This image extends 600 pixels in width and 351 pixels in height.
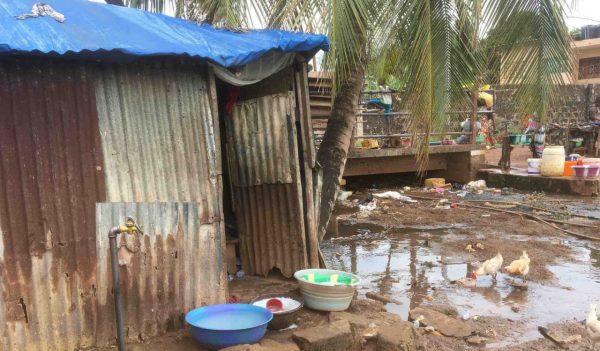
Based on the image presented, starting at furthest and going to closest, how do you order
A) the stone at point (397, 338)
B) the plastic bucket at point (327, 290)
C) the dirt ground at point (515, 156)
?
the dirt ground at point (515, 156), the plastic bucket at point (327, 290), the stone at point (397, 338)

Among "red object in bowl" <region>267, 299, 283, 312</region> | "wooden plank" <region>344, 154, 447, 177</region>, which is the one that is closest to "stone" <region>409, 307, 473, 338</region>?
"red object in bowl" <region>267, 299, 283, 312</region>

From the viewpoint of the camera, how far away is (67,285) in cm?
378

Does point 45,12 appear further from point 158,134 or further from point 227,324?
point 227,324

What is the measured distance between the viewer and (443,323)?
503cm

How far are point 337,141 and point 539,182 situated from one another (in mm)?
8584

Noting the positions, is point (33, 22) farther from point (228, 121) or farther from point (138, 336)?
point (138, 336)

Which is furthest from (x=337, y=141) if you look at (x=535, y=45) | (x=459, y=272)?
(x=535, y=45)

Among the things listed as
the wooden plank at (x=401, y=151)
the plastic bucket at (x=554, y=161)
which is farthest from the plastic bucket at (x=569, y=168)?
the wooden plank at (x=401, y=151)

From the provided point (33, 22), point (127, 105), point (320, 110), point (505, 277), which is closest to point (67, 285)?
point (127, 105)

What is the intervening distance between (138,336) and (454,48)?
208 inches

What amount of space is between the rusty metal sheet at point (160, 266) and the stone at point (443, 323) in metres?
2.08

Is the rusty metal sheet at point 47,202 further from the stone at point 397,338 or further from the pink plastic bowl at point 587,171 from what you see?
the pink plastic bowl at point 587,171

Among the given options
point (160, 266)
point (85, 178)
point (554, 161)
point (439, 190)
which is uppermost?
point (85, 178)

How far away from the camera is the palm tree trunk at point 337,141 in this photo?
6.71m
